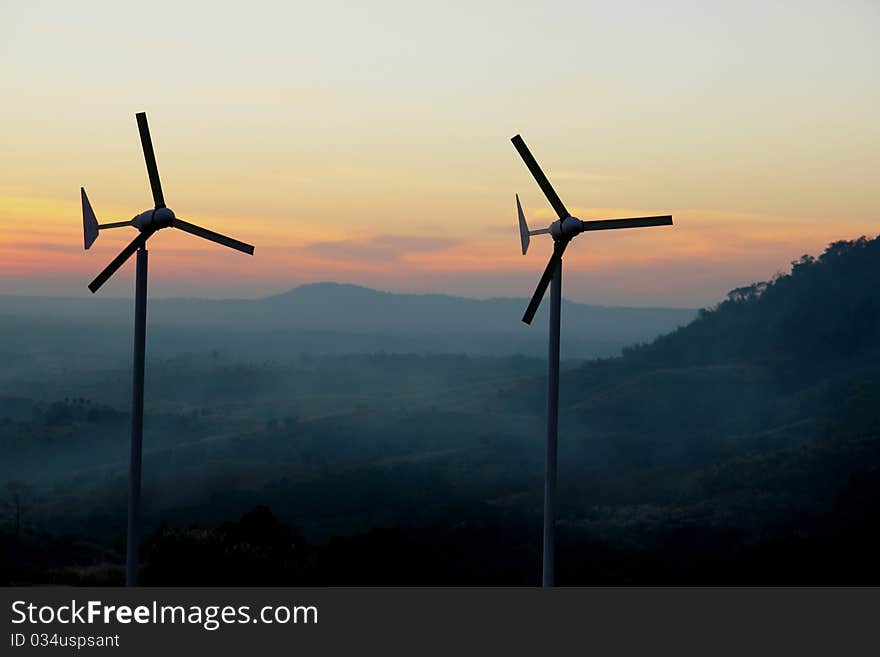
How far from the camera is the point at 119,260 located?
168 ft

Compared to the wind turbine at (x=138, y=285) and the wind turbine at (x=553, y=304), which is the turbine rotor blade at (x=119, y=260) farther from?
the wind turbine at (x=553, y=304)

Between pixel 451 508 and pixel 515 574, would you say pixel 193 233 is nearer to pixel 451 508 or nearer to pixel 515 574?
pixel 515 574

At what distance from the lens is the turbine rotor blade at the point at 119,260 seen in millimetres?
50094

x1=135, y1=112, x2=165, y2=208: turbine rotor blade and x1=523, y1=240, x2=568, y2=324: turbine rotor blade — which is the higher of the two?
A: x1=135, y1=112, x2=165, y2=208: turbine rotor blade

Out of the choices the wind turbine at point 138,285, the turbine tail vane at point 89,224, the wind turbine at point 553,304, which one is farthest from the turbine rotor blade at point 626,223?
the turbine tail vane at point 89,224

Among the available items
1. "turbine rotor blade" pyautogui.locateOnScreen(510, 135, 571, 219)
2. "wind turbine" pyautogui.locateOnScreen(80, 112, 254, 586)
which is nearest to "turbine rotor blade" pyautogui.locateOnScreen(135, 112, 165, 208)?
"wind turbine" pyautogui.locateOnScreen(80, 112, 254, 586)

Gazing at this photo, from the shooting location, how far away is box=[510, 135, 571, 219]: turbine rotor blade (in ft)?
165

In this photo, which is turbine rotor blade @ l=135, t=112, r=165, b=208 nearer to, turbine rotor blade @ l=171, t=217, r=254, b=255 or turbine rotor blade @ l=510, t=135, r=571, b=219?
turbine rotor blade @ l=171, t=217, r=254, b=255

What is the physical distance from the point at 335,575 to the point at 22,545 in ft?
148

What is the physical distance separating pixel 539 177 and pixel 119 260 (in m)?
17.0

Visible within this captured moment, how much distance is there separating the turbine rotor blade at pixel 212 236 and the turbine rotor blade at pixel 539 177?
37.5ft

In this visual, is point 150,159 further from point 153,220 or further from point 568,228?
point 568,228

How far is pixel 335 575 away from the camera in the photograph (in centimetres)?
7575

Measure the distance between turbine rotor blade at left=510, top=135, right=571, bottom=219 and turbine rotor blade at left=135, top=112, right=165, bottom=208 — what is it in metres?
14.3
